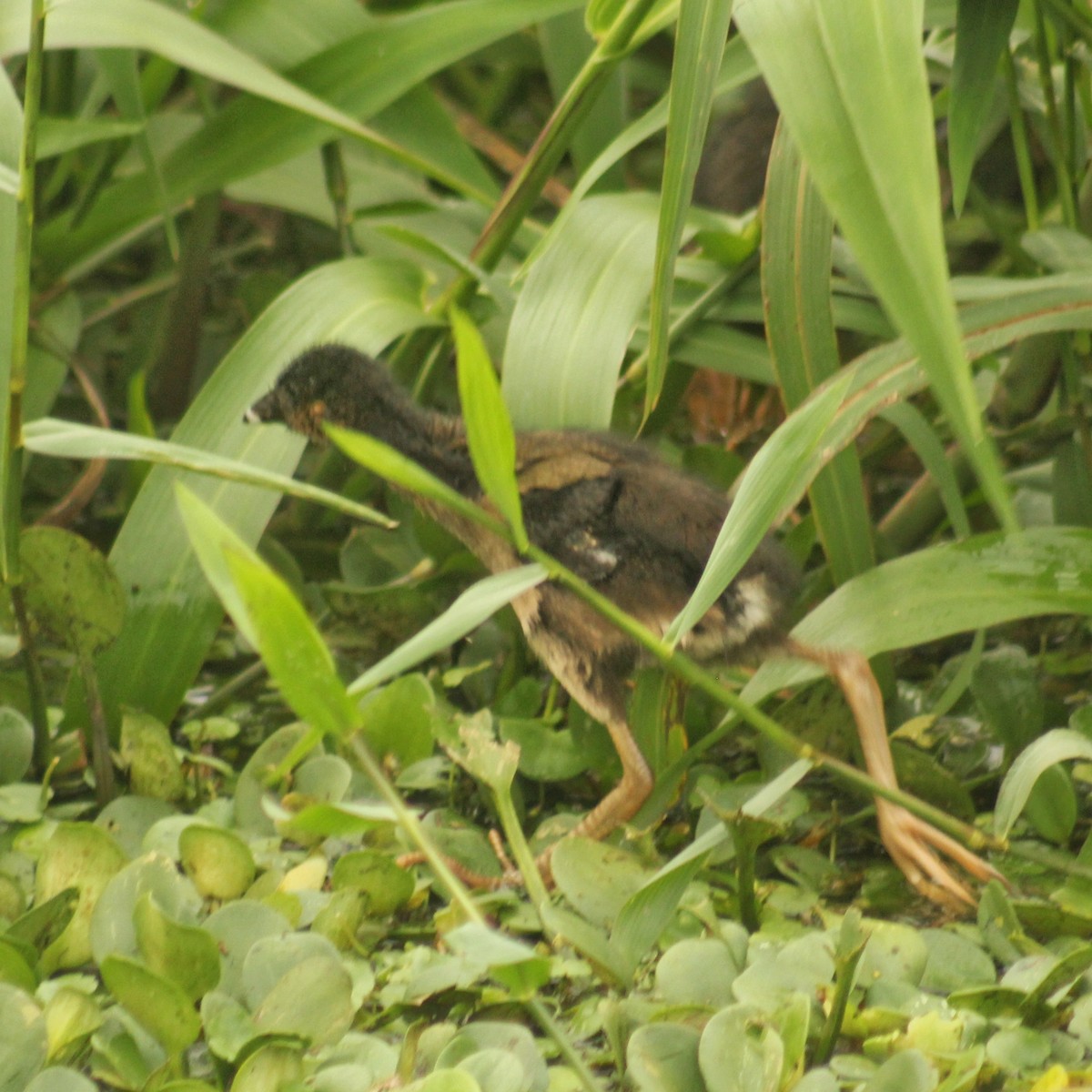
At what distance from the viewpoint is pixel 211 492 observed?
6.54ft

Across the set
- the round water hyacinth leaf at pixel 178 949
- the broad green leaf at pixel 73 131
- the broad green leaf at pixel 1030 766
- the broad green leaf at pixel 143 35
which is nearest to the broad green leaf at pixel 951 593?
the broad green leaf at pixel 1030 766

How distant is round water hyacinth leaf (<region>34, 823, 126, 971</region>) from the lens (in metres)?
1.54

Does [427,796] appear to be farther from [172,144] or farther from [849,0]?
[172,144]

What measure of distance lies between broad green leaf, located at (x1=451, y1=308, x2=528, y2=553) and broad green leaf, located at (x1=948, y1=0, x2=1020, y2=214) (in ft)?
2.41

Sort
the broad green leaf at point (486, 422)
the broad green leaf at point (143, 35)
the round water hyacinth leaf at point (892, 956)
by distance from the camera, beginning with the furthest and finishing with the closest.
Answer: the broad green leaf at point (143, 35), the round water hyacinth leaf at point (892, 956), the broad green leaf at point (486, 422)

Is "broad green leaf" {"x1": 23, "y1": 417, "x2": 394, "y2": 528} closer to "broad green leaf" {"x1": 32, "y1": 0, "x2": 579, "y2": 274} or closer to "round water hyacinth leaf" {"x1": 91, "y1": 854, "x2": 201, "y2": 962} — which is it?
"round water hyacinth leaf" {"x1": 91, "y1": 854, "x2": 201, "y2": 962}

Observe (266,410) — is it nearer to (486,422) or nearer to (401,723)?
(401,723)

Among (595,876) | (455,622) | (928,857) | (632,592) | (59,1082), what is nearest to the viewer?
(455,622)

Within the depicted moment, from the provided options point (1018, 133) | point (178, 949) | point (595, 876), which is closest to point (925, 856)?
point (595, 876)

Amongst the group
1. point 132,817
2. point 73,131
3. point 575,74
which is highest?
point 575,74

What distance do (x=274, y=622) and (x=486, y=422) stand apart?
0.80 feet

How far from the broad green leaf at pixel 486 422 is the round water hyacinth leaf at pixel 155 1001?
0.56 meters

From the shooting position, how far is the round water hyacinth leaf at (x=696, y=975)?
138 cm

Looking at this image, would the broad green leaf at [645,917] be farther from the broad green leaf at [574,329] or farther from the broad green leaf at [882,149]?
the broad green leaf at [574,329]
